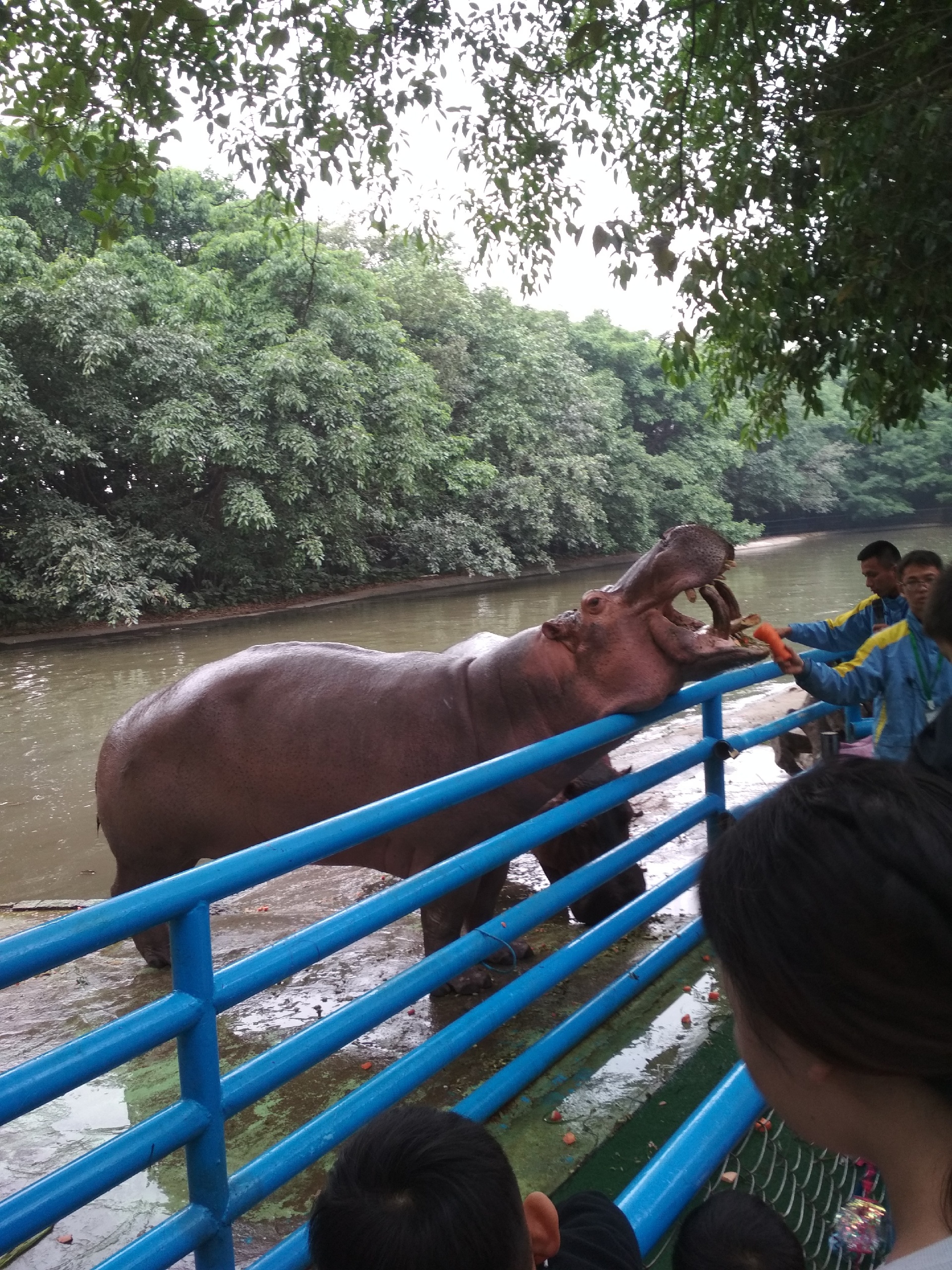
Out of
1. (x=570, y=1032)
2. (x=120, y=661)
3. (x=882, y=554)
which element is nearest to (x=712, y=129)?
(x=882, y=554)

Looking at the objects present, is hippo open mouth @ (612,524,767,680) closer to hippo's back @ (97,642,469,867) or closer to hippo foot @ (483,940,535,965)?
hippo's back @ (97,642,469,867)

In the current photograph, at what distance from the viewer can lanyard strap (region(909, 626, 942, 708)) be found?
3.22 metres

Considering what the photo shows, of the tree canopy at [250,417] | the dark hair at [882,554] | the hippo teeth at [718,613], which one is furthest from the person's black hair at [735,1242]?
the tree canopy at [250,417]

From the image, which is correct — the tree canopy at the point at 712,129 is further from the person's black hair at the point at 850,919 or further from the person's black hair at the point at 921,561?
the person's black hair at the point at 850,919

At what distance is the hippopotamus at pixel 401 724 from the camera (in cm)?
298

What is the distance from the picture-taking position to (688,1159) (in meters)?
1.66

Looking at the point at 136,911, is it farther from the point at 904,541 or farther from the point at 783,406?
the point at 904,541

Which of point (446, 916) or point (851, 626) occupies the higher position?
point (851, 626)

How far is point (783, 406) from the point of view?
22.0ft

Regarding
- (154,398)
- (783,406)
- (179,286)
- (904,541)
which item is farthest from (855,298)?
(904,541)

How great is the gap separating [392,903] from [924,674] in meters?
2.19

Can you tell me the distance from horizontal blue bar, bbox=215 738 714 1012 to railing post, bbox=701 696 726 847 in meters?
0.82

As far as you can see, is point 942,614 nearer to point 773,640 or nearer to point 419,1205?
point 773,640

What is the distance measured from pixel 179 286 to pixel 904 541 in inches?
962
